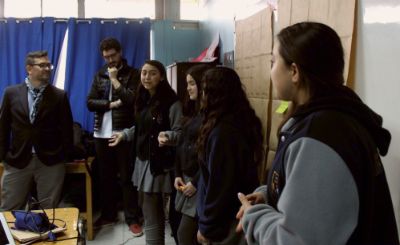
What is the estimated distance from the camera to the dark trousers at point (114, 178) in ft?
10.3

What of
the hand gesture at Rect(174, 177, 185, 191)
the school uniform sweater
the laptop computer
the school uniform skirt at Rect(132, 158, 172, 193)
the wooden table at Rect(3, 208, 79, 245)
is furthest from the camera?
the school uniform skirt at Rect(132, 158, 172, 193)

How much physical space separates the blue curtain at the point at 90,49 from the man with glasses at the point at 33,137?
1.11m

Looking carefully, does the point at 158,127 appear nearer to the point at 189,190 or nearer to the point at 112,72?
the point at 189,190

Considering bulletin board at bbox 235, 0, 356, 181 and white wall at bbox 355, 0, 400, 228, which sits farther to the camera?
bulletin board at bbox 235, 0, 356, 181

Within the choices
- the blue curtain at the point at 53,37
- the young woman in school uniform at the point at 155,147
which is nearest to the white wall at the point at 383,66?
the young woman in school uniform at the point at 155,147

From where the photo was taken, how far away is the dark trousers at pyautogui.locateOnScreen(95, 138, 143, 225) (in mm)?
3125

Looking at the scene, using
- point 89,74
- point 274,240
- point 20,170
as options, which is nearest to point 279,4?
point 274,240

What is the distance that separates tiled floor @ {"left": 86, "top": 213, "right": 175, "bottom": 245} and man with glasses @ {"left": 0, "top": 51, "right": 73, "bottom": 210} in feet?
1.70

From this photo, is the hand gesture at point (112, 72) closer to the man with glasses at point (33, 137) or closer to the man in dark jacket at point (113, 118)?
the man in dark jacket at point (113, 118)

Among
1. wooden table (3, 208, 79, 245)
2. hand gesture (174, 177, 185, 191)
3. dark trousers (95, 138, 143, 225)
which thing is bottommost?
dark trousers (95, 138, 143, 225)

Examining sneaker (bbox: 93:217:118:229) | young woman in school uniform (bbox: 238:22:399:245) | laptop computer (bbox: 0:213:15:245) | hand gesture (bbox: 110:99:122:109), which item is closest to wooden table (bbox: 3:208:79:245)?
laptop computer (bbox: 0:213:15:245)

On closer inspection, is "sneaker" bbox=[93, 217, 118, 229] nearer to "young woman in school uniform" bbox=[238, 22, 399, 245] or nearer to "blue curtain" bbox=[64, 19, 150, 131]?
"blue curtain" bbox=[64, 19, 150, 131]

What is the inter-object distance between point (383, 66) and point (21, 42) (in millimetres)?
3658

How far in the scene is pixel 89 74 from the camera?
3857 mm
